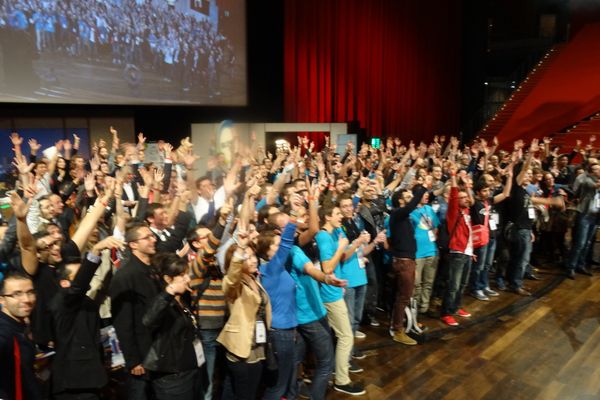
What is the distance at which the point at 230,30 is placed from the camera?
10305 mm

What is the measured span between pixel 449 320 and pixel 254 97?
25.2 ft

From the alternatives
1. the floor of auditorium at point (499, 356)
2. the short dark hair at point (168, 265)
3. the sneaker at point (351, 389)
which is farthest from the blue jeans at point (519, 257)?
the short dark hair at point (168, 265)

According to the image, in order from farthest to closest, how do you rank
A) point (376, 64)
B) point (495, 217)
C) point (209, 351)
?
point (376, 64)
point (495, 217)
point (209, 351)

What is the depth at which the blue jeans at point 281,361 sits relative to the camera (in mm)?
2834

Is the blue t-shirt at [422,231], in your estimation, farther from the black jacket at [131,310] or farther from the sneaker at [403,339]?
the black jacket at [131,310]

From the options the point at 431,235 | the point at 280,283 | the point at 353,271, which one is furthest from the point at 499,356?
the point at 280,283

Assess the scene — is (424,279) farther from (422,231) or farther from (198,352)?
(198,352)

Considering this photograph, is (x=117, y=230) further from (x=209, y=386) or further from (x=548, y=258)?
(x=548, y=258)

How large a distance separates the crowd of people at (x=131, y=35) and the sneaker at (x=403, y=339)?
Result: 21.4 feet

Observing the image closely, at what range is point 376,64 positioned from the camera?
13547 millimetres

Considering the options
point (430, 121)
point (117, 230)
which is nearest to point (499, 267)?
point (117, 230)

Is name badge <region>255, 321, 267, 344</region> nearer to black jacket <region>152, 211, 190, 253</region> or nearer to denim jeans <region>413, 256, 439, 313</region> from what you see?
black jacket <region>152, 211, 190, 253</region>

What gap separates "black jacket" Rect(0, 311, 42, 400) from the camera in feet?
6.50

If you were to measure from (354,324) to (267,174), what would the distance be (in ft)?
9.46
